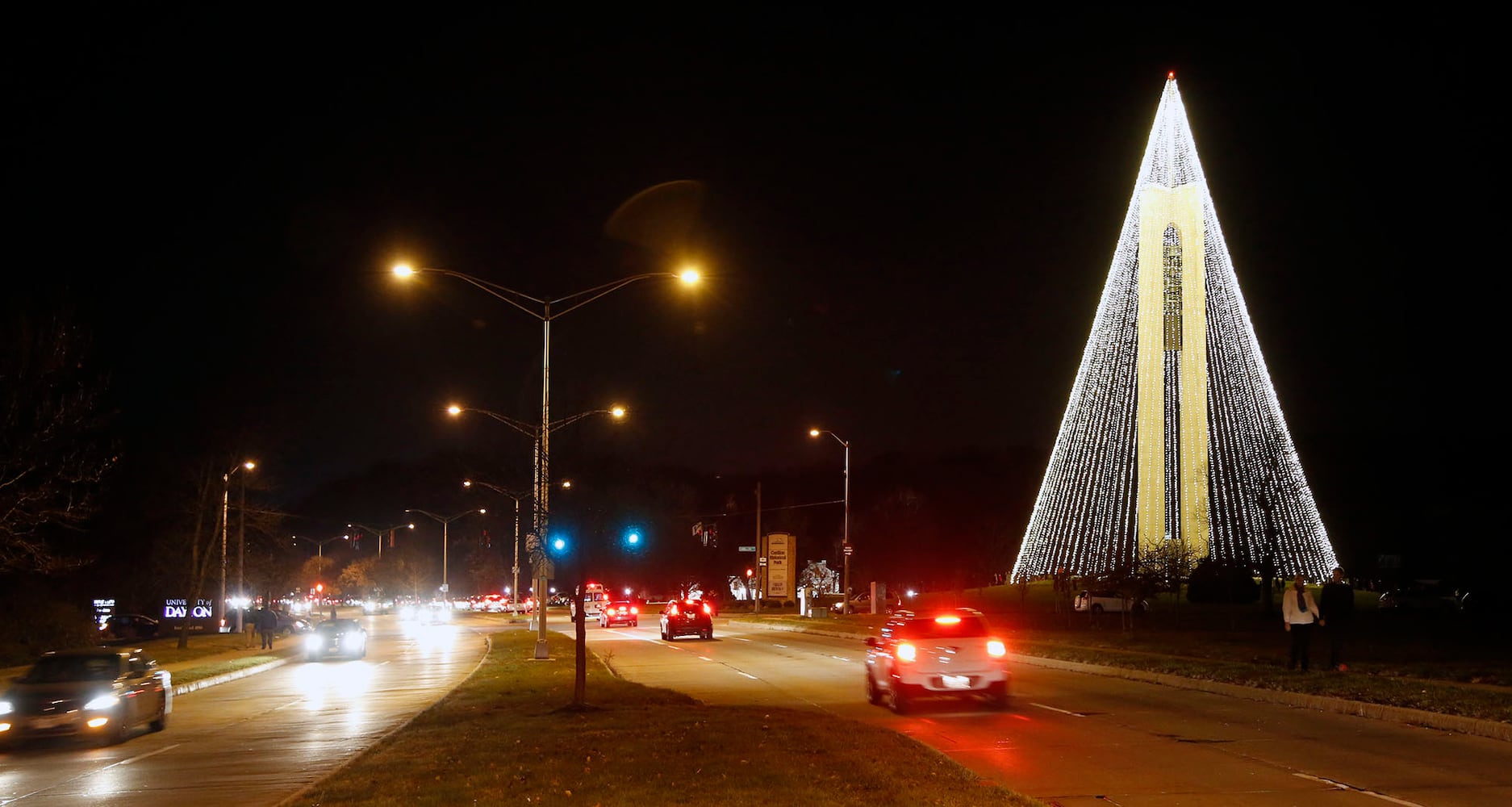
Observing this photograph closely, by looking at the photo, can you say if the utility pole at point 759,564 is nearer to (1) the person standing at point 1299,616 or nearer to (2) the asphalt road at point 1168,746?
(2) the asphalt road at point 1168,746

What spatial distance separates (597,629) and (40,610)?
2357 centimetres

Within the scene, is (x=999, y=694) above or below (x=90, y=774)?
above

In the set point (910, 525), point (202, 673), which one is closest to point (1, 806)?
point (202, 673)

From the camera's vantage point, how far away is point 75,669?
1862cm

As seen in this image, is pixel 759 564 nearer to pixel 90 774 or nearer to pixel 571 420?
pixel 571 420

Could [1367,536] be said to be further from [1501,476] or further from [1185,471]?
[1185,471]

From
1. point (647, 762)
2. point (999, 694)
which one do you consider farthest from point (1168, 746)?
point (647, 762)

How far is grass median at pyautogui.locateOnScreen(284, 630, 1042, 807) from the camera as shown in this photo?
10.5 meters

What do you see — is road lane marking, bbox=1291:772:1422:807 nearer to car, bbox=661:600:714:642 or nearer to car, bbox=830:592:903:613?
car, bbox=661:600:714:642

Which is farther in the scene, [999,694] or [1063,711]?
[999,694]

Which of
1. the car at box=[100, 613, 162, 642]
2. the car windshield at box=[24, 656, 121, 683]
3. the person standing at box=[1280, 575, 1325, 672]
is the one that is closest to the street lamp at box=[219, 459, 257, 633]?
the car at box=[100, 613, 162, 642]

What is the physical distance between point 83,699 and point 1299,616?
18.3 m

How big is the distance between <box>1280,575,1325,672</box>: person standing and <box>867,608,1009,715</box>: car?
18.5ft

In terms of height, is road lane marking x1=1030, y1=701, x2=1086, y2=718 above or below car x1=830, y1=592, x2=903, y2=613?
above
